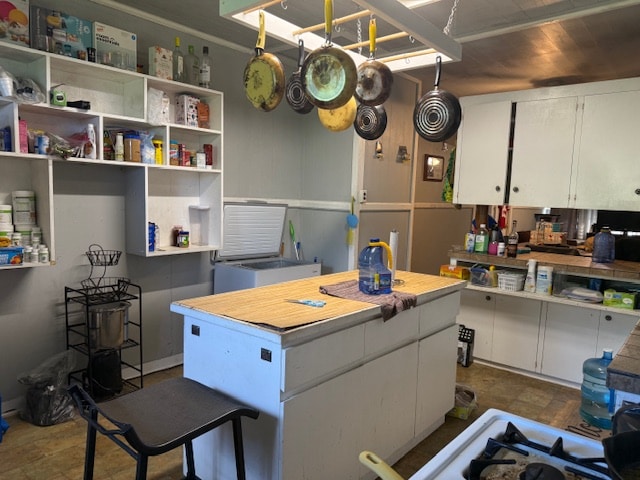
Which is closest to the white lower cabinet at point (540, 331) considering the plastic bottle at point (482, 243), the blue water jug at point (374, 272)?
the plastic bottle at point (482, 243)

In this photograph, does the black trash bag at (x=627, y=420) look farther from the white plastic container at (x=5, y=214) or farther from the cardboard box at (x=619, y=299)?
the white plastic container at (x=5, y=214)

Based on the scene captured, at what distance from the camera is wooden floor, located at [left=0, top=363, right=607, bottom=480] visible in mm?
2203

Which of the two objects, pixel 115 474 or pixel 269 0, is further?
pixel 115 474

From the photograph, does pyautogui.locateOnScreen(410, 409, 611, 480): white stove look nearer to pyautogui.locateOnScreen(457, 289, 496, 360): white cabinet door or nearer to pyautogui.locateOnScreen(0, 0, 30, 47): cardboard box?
pyautogui.locateOnScreen(457, 289, 496, 360): white cabinet door

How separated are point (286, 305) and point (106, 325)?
54.6 inches

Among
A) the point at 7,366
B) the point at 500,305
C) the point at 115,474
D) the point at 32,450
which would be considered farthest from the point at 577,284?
the point at 7,366

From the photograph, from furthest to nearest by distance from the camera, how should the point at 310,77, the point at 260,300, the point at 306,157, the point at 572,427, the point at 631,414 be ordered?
the point at 306,157 → the point at 260,300 → the point at 310,77 → the point at 572,427 → the point at 631,414

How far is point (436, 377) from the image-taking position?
8.43 feet

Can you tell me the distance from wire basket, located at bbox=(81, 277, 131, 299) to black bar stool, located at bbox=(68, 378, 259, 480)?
1.37 metres

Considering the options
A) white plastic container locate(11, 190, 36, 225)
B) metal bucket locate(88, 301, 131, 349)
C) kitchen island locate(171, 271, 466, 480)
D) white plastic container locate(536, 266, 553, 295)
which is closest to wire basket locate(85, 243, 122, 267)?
metal bucket locate(88, 301, 131, 349)

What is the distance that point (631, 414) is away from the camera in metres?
0.98

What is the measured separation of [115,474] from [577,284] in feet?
10.5

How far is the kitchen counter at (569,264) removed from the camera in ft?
9.78

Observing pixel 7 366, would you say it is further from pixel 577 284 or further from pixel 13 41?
pixel 577 284
